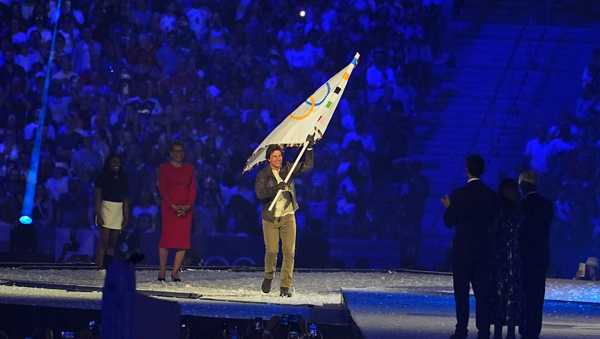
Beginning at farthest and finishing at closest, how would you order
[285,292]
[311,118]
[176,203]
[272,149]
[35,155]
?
[35,155] < [176,203] < [311,118] < [272,149] < [285,292]

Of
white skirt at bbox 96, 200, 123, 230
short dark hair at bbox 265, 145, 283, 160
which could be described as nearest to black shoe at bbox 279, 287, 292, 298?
short dark hair at bbox 265, 145, 283, 160

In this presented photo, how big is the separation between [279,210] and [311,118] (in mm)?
1152

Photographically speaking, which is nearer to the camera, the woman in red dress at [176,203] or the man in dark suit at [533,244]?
the man in dark suit at [533,244]

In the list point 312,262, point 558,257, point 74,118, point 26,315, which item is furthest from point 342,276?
point 26,315

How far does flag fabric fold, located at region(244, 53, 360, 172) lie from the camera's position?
17.4 metres

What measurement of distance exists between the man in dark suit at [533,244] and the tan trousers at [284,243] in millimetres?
4491

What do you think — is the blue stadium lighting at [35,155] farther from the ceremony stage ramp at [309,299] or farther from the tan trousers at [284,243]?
the tan trousers at [284,243]

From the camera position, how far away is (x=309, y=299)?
55.2 ft

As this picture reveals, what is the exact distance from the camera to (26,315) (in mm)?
13492

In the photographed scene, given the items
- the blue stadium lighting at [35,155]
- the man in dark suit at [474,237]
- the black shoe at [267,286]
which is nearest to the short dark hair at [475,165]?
the man in dark suit at [474,237]

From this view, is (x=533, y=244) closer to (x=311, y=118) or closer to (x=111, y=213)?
(x=311, y=118)

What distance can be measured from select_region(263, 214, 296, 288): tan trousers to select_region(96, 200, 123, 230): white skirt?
3.17m

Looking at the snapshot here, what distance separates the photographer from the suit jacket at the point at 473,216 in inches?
498

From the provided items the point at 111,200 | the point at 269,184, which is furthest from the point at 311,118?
the point at 111,200
